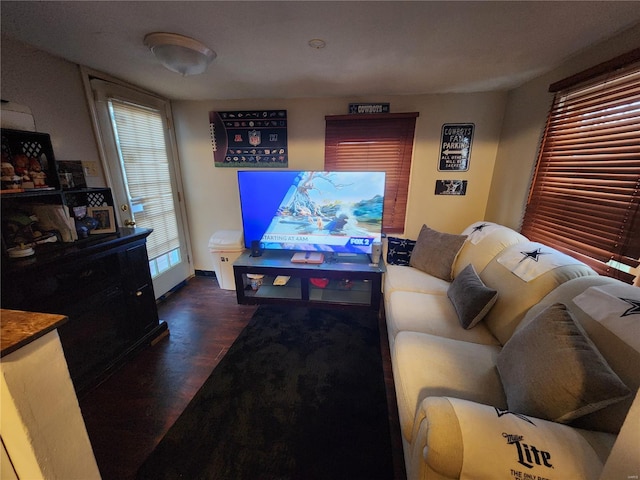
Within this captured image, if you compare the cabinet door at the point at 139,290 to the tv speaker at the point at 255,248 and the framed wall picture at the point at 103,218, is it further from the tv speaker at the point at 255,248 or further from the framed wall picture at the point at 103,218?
the tv speaker at the point at 255,248

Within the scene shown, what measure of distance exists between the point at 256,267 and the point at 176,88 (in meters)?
1.85

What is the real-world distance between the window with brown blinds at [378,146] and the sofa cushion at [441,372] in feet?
5.56

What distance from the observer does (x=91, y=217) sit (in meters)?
1.76

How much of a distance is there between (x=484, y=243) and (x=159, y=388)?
2.62 m

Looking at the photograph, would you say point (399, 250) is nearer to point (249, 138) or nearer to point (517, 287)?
point (517, 287)

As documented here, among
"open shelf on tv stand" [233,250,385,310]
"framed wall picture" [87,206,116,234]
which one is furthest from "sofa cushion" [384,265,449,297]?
"framed wall picture" [87,206,116,234]

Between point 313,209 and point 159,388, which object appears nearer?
point 159,388

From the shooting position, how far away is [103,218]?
1802 mm

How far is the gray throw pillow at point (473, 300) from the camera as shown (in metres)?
1.49

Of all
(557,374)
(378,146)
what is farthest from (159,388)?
(378,146)

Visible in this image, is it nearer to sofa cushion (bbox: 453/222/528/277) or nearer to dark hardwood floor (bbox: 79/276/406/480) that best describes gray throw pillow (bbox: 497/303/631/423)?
dark hardwood floor (bbox: 79/276/406/480)

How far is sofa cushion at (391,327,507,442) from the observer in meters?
1.05

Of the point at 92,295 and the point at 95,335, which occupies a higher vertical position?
the point at 92,295

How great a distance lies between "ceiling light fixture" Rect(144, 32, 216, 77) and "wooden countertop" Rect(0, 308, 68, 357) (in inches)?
58.0
